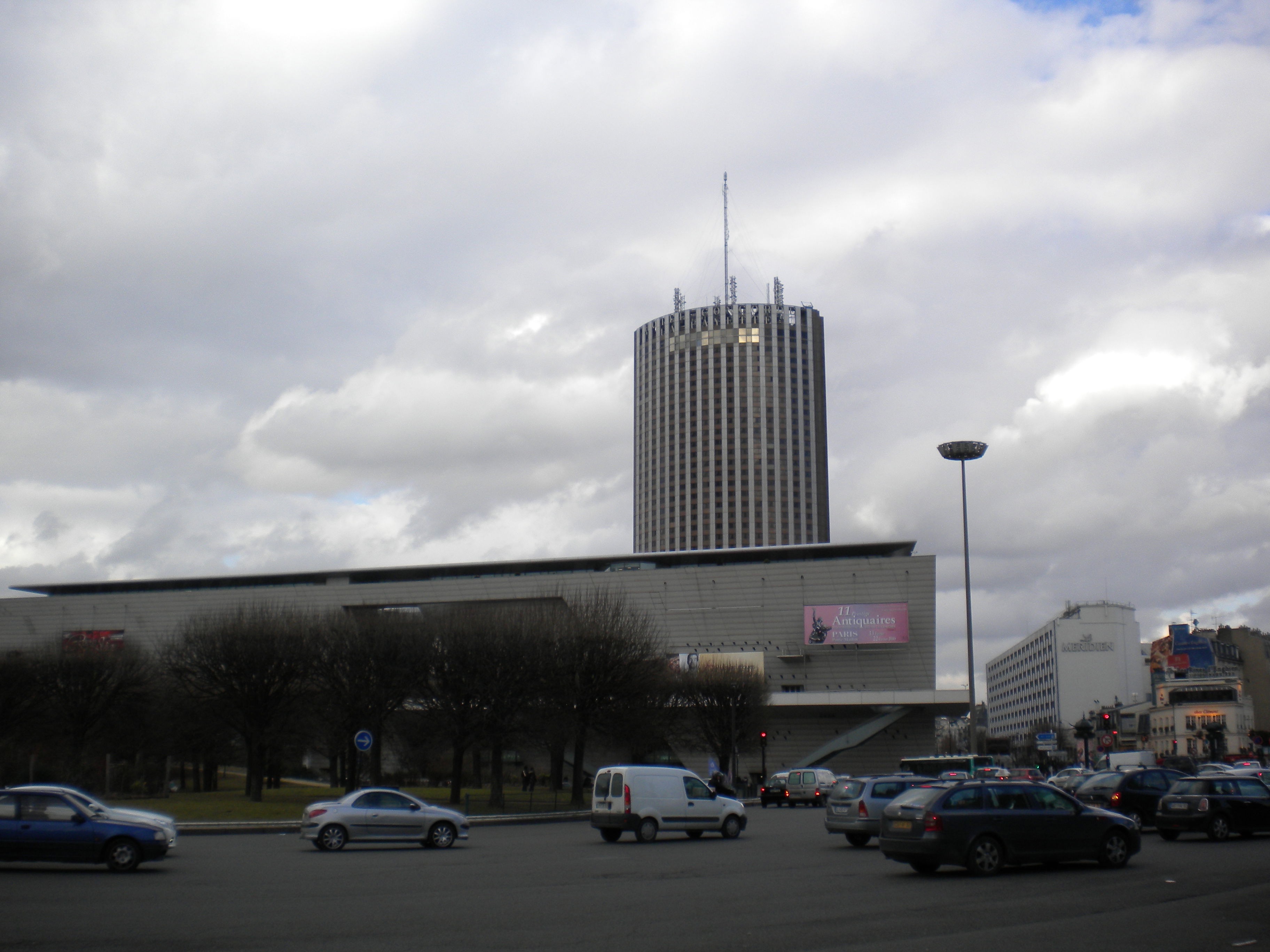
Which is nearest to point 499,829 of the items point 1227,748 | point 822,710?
point 822,710

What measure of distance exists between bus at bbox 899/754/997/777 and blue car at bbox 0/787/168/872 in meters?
37.9

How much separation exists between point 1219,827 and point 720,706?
4938cm

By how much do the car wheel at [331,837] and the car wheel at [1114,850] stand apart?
54.0ft

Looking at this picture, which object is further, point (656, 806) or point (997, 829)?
point (656, 806)

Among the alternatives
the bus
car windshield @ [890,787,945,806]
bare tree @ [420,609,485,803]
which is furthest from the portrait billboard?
car windshield @ [890,787,945,806]

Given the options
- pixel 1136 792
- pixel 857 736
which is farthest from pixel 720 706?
pixel 1136 792

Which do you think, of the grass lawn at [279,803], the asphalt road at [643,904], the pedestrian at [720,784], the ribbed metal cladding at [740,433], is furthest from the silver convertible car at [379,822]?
the ribbed metal cladding at [740,433]

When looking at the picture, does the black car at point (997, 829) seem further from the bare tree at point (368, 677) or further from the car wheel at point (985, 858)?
the bare tree at point (368, 677)

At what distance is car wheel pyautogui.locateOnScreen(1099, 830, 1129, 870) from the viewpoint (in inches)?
727

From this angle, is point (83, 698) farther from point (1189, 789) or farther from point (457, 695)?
point (1189, 789)

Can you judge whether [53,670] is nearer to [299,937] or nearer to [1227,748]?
[299,937]

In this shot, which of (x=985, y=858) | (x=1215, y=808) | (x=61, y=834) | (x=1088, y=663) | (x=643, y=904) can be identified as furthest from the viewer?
(x=1088, y=663)

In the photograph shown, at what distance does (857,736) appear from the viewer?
9038 cm

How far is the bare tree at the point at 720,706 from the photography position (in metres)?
71.4
